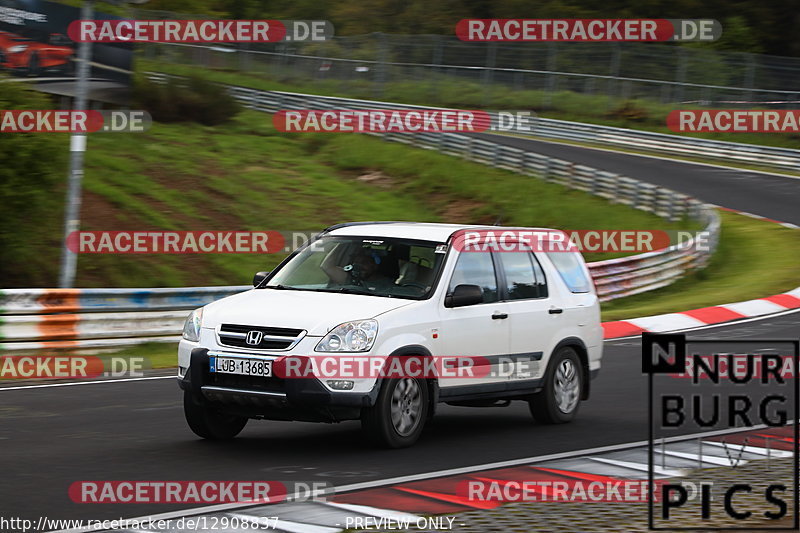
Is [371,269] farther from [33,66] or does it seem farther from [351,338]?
[33,66]

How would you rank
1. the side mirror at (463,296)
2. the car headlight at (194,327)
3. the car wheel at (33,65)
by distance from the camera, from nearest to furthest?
the car headlight at (194,327)
the side mirror at (463,296)
the car wheel at (33,65)

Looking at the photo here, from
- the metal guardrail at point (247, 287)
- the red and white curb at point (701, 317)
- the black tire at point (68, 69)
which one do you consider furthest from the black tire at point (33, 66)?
the red and white curb at point (701, 317)

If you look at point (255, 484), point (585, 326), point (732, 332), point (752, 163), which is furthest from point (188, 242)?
point (752, 163)

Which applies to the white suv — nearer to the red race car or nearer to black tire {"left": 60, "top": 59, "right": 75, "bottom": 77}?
the red race car

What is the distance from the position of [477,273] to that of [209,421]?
8.53 ft

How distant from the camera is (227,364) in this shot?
9.07 metres

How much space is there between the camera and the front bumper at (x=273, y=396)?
8.86m

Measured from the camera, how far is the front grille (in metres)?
8.95

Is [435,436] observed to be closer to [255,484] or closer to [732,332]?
[255,484]

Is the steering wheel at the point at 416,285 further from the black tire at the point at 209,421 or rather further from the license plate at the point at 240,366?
the black tire at the point at 209,421

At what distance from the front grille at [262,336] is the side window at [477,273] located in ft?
5.51

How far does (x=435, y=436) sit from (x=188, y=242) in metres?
15.7

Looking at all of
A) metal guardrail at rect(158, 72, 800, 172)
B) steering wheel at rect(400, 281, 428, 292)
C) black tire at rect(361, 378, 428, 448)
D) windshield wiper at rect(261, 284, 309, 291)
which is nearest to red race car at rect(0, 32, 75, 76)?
metal guardrail at rect(158, 72, 800, 172)

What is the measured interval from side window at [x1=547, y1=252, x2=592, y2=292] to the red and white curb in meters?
7.10
